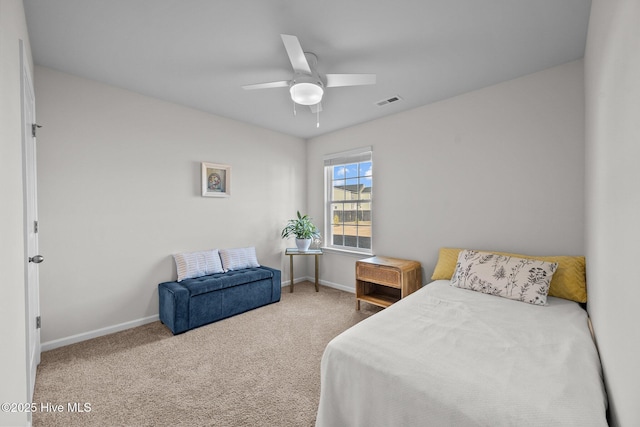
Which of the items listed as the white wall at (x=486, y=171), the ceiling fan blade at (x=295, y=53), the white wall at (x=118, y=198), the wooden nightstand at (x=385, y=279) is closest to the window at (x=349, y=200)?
the white wall at (x=486, y=171)

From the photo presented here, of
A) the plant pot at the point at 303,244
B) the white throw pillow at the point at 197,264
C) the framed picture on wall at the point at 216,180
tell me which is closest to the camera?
the white throw pillow at the point at 197,264

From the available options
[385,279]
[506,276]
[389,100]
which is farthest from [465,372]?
[389,100]

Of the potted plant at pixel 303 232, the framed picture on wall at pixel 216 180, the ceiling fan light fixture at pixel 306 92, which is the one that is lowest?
the potted plant at pixel 303 232

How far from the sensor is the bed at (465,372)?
102 cm

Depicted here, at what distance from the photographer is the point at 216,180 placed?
3.60 metres

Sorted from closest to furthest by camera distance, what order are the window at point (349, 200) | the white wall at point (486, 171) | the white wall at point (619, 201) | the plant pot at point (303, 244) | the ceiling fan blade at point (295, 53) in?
the white wall at point (619, 201) < the ceiling fan blade at point (295, 53) < the white wall at point (486, 171) < the window at point (349, 200) < the plant pot at point (303, 244)

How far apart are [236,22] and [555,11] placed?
7.21 ft

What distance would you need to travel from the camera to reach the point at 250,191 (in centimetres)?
399

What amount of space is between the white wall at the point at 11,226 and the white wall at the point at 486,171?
3441 millimetres

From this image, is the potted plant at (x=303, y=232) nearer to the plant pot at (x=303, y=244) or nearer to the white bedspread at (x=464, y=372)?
the plant pot at (x=303, y=244)

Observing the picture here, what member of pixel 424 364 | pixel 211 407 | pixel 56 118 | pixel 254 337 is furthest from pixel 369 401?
pixel 56 118

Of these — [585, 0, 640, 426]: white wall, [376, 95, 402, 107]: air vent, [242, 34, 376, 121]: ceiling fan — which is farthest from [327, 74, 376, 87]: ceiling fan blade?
[585, 0, 640, 426]: white wall

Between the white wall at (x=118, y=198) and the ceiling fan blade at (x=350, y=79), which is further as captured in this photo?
the white wall at (x=118, y=198)

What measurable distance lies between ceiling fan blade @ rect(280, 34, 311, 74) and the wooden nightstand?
231 centimetres
